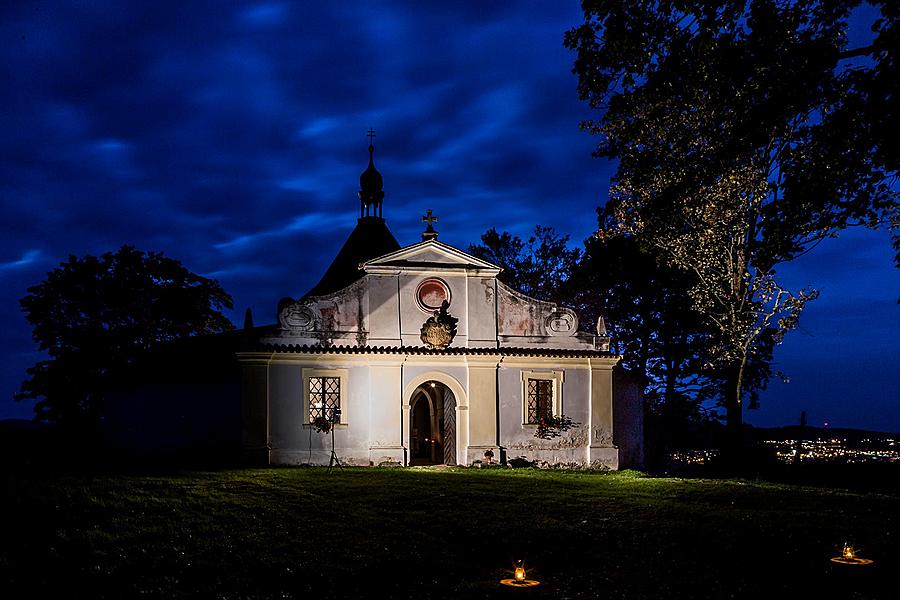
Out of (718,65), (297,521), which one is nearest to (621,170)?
(718,65)

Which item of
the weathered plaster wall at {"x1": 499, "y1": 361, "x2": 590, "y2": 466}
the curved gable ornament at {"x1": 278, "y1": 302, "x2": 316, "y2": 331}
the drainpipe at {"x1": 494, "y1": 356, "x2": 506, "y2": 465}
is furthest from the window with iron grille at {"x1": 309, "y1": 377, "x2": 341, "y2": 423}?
the weathered plaster wall at {"x1": 499, "y1": 361, "x2": 590, "y2": 466}

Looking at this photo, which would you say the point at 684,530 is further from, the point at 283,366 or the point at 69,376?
the point at 69,376

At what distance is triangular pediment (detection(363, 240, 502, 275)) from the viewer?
77.7 feet

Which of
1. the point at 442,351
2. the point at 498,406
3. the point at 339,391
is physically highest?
the point at 442,351

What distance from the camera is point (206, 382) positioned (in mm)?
26719

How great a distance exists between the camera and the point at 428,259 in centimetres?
2408

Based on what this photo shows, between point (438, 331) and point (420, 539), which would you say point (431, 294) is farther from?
point (420, 539)

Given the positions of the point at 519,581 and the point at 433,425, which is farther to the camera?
the point at 433,425

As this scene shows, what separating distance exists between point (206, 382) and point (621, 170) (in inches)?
586

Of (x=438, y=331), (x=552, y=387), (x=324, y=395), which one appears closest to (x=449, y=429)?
(x=438, y=331)

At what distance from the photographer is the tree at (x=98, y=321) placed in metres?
35.7

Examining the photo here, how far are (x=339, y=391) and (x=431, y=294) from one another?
12.5ft

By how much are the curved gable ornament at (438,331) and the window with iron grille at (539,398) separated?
2.90 meters

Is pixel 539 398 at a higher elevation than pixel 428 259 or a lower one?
lower
